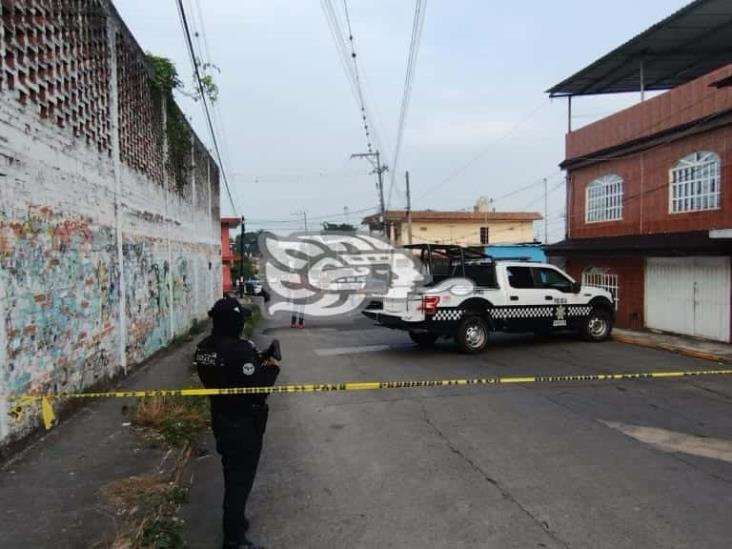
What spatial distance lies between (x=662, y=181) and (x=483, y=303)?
268 inches

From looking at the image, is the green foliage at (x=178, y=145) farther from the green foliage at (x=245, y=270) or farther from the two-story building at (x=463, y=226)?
the green foliage at (x=245, y=270)

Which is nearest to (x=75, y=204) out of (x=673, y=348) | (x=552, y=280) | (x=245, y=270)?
(x=552, y=280)

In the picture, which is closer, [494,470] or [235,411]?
[235,411]

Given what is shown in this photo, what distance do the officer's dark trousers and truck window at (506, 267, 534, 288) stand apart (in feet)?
30.2

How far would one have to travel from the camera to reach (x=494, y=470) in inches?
192

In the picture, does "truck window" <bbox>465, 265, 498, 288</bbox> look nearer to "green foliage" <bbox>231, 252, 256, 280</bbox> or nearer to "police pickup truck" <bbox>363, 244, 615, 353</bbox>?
"police pickup truck" <bbox>363, 244, 615, 353</bbox>

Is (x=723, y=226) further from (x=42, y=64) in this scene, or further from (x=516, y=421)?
(x=42, y=64)

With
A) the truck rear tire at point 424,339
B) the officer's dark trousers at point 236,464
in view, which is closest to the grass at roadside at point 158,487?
the officer's dark trousers at point 236,464

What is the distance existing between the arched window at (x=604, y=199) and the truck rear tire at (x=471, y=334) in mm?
7514

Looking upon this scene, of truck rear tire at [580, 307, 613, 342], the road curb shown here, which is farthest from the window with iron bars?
truck rear tire at [580, 307, 613, 342]

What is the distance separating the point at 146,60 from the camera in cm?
1119

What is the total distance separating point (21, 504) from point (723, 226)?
13681 mm

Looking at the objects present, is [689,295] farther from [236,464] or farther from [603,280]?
Answer: [236,464]

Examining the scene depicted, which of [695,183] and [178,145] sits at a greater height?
[178,145]
